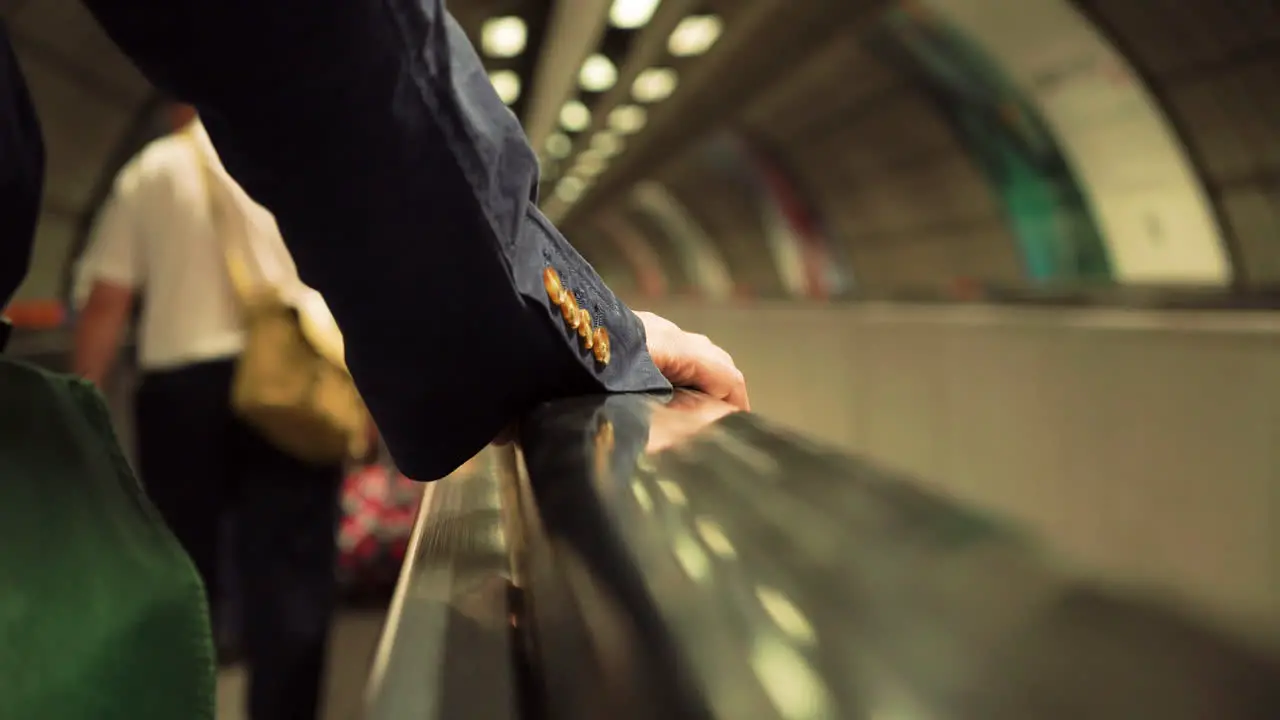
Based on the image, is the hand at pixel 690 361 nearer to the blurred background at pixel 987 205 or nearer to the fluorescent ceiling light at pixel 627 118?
the blurred background at pixel 987 205

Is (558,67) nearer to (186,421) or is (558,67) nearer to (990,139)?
(186,421)

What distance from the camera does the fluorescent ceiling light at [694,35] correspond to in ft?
14.2

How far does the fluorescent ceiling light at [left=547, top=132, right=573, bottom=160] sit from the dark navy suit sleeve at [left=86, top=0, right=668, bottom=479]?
6124 mm

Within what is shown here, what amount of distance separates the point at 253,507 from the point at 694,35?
2905 mm

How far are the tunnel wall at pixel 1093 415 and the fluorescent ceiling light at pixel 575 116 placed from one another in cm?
192

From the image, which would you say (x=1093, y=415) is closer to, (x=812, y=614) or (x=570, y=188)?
(x=812, y=614)

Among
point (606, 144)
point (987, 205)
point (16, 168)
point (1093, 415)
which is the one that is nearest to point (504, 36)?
point (606, 144)

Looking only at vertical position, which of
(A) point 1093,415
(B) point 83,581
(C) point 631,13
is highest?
(C) point 631,13

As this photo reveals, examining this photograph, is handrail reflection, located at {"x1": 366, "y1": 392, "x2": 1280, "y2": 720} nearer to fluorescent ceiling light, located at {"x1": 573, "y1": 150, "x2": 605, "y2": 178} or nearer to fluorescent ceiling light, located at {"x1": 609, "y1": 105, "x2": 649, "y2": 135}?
fluorescent ceiling light, located at {"x1": 609, "y1": 105, "x2": 649, "y2": 135}

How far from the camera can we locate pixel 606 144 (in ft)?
24.4

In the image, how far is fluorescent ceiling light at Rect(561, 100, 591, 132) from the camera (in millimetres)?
5840

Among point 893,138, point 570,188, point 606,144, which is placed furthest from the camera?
point 570,188

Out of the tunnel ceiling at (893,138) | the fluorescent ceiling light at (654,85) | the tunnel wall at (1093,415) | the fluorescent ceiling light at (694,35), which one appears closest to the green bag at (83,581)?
the tunnel wall at (1093,415)

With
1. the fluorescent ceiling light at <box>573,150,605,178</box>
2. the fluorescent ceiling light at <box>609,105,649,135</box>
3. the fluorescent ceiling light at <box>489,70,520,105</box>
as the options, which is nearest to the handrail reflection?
the fluorescent ceiling light at <box>489,70,520,105</box>
